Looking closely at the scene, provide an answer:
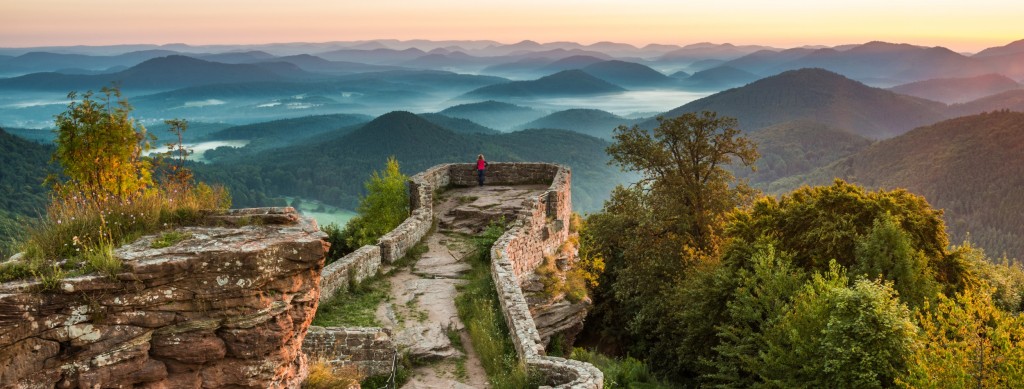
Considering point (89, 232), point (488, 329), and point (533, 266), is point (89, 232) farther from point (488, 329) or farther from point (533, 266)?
point (533, 266)

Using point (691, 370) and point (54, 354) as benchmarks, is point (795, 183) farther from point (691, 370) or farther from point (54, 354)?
point (54, 354)

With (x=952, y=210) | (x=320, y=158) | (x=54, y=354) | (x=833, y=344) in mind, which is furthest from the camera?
(x=320, y=158)

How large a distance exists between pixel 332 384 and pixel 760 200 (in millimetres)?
18960

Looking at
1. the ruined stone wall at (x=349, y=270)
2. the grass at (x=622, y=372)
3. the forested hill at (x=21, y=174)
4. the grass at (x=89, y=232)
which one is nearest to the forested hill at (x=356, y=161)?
the forested hill at (x=21, y=174)

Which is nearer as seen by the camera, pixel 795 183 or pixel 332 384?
pixel 332 384

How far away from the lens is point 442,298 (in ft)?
57.9

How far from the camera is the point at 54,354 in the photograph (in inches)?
291

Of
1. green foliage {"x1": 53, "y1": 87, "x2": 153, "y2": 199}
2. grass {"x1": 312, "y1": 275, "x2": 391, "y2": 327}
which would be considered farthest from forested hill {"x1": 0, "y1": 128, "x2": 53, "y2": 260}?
grass {"x1": 312, "y1": 275, "x2": 391, "y2": 327}

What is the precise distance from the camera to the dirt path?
1399cm

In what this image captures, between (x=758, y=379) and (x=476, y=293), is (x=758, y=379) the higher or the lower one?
the lower one

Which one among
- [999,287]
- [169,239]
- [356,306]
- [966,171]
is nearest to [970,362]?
[356,306]

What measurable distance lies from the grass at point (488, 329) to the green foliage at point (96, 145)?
25.0 ft

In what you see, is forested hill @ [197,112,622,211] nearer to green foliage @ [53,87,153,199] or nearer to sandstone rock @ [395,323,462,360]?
green foliage @ [53,87,153,199]

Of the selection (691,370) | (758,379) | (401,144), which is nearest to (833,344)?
(758,379)
